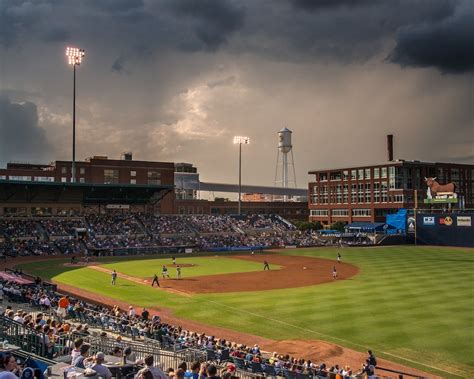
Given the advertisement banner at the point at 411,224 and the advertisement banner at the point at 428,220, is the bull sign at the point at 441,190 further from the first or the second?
the advertisement banner at the point at 411,224

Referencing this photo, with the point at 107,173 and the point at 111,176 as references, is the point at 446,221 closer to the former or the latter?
the point at 111,176

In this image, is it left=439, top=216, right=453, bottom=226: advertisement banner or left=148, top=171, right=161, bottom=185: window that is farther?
left=148, top=171, right=161, bottom=185: window

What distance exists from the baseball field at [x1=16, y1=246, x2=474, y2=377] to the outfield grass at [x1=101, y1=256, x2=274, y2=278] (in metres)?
0.12

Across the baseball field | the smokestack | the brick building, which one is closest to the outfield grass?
the baseball field

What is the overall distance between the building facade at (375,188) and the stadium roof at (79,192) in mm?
43991

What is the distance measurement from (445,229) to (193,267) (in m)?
53.7

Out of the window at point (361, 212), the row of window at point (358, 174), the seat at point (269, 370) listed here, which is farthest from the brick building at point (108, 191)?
the seat at point (269, 370)

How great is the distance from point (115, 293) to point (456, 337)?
24.6 m

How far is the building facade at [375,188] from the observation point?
336 ft

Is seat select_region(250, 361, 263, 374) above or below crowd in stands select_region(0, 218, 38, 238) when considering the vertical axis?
below

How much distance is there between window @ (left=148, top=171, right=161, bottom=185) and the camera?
10438cm

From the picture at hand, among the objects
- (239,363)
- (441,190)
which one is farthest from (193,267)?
(441,190)

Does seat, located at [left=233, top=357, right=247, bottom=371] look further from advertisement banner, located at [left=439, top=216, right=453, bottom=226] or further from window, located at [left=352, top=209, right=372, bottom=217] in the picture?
window, located at [left=352, top=209, right=372, bottom=217]

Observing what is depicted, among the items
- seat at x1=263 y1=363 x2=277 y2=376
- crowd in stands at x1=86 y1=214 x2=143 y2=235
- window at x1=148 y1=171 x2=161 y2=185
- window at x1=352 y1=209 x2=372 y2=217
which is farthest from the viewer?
window at x1=352 y1=209 x2=372 y2=217
